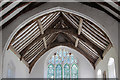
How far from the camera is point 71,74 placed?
1182 centimetres

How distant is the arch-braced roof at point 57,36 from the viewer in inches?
310

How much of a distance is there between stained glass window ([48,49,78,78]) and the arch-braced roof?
75cm

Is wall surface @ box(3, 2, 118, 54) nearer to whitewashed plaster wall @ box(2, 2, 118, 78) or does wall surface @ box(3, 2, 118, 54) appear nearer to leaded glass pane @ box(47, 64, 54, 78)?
whitewashed plaster wall @ box(2, 2, 118, 78)

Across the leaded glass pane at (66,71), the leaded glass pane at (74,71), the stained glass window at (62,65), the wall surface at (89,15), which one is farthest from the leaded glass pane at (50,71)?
the wall surface at (89,15)

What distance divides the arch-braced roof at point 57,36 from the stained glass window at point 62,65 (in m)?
0.75

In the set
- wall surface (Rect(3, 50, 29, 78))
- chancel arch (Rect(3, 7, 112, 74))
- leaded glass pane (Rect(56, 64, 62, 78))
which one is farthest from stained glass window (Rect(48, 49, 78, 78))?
wall surface (Rect(3, 50, 29, 78))

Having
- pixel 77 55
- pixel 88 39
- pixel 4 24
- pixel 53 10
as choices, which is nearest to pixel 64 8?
pixel 53 10

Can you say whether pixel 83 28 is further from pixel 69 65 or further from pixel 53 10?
pixel 69 65

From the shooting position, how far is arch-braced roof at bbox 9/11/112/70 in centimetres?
786

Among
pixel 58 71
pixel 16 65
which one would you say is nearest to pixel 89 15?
pixel 16 65

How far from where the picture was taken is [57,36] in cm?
1155

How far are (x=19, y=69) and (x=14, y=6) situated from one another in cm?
468

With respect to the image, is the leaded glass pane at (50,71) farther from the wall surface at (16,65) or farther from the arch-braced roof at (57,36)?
the wall surface at (16,65)

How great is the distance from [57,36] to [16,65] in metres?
3.43
